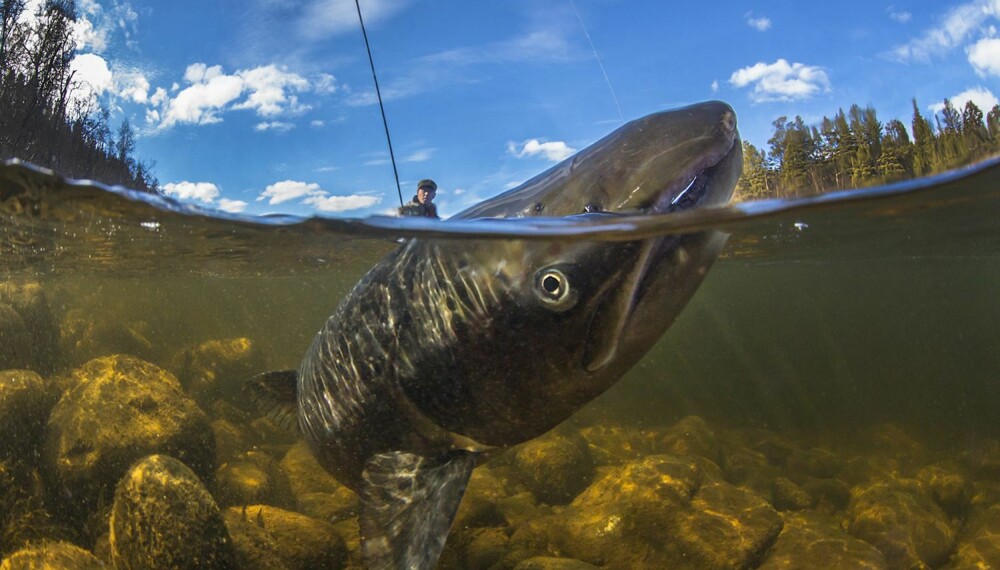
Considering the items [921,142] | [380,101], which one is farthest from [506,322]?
[921,142]

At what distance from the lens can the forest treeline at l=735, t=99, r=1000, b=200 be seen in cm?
481

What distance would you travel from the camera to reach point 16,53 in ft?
23.5

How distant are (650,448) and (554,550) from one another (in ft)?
22.8

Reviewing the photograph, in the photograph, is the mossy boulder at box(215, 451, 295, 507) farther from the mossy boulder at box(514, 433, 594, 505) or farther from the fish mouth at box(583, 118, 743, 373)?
the fish mouth at box(583, 118, 743, 373)

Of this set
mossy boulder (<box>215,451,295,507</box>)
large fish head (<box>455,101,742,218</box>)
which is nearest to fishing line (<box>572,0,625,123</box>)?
large fish head (<box>455,101,742,218</box>)

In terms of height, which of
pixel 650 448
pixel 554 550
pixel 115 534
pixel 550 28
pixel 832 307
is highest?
pixel 550 28

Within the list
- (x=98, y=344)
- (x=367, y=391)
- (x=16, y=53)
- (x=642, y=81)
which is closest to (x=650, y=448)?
(x=642, y=81)

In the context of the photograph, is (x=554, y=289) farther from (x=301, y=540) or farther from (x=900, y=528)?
(x=900, y=528)

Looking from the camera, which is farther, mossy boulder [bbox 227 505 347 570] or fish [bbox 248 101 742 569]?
mossy boulder [bbox 227 505 347 570]

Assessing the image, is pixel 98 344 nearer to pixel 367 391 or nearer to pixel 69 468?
pixel 69 468

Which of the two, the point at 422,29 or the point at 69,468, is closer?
the point at 69,468

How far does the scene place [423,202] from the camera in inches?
222

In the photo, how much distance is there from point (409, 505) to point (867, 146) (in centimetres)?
501

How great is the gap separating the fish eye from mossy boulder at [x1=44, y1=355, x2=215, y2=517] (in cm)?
539
